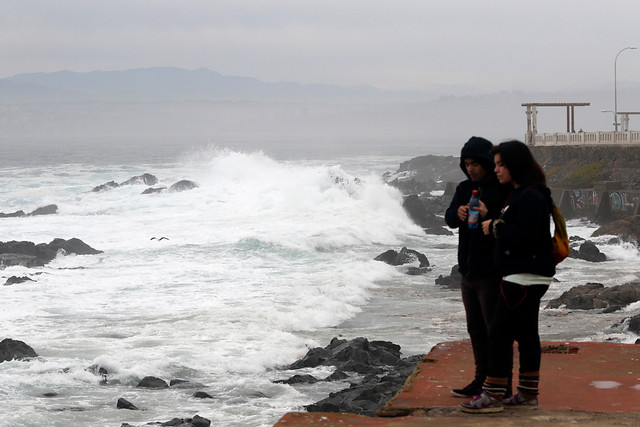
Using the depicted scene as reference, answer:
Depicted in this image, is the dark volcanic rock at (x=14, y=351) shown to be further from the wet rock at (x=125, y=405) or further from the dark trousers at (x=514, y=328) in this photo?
the dark trousers at (x=514, y=328)

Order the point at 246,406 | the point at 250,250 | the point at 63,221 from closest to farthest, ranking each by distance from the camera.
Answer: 1. the point at 246,406
2. the point at 250,250
3. the point at 63,221

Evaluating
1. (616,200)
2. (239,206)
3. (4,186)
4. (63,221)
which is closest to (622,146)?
(616,200)

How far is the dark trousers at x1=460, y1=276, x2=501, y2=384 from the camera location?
529 cm

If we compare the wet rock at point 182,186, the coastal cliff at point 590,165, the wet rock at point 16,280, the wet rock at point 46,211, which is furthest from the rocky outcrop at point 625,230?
the wet rock at point 182,186

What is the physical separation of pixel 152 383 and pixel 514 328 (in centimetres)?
737

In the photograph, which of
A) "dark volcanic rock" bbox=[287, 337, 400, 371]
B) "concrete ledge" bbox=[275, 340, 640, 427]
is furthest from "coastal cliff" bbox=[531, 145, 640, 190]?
"concrete ledge" bbox=[275, 340, 640, 427]

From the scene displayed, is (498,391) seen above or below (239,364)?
above

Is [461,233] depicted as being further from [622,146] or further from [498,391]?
[622,146]

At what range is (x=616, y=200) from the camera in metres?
33.5

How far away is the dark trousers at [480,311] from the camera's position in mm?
5293

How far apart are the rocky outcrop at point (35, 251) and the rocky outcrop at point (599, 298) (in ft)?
43.0

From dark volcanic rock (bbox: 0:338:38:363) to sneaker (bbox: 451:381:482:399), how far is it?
8.60m

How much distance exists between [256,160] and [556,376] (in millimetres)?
49090

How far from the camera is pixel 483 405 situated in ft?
17.1
